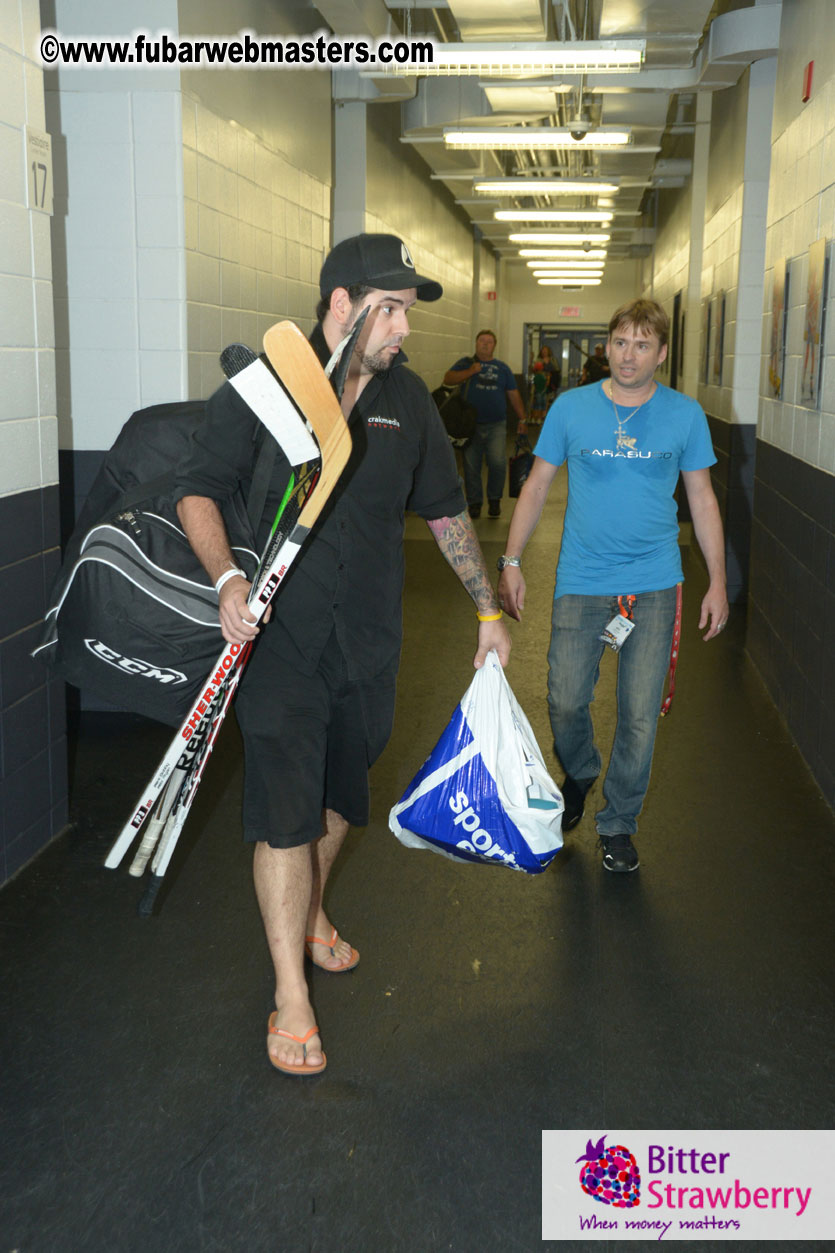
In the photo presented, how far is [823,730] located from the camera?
155 inches

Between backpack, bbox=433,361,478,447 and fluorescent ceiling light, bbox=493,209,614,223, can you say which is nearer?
backpack, bbox=433,361,478,447

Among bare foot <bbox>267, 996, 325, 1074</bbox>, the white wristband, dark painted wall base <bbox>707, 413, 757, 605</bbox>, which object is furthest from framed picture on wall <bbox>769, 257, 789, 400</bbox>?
bare foot <bbox>267, 996, 325, 1074</bbox>

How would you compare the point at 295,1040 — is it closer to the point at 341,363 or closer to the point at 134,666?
the point at 134,666

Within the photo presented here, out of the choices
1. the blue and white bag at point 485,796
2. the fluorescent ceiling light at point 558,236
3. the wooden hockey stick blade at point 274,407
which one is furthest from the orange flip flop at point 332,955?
the fluorescent ceiling light at point 558,236

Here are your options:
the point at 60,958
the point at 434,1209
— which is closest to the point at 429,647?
the point at 60,958

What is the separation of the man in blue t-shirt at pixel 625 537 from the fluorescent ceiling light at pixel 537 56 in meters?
3.63

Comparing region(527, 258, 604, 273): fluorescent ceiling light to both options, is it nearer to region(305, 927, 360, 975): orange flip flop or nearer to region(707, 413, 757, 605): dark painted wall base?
region(707, 413, 757, 605): dark painted wall base

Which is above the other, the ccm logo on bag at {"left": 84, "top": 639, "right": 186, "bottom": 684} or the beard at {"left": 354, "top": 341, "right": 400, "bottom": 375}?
the beard at {"left": 354, "top": 341, "right": 400, "bottom": 375}

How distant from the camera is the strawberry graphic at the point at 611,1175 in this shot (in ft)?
6.62

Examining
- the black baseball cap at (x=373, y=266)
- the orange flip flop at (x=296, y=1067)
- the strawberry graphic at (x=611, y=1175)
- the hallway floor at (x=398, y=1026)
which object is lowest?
the strawberry graphic at (x=611, y=1175)

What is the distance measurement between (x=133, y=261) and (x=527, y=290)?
73.4 feet

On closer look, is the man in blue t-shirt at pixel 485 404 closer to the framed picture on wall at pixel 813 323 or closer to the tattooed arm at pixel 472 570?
the framed picture on wall at pixel 813 323

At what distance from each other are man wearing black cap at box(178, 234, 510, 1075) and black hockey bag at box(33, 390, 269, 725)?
3.3 inches

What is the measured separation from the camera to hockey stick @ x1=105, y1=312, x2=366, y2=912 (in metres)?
1.97
